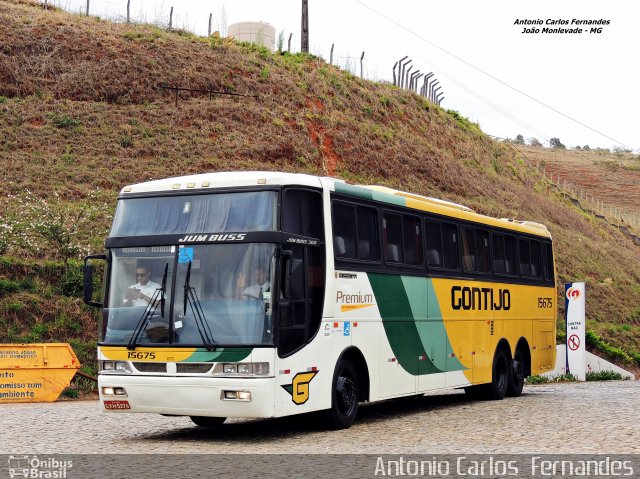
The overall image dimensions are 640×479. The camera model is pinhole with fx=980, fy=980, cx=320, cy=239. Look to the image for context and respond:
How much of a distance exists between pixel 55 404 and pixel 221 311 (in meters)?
8.21

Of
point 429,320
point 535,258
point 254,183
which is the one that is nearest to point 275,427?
point 429,320

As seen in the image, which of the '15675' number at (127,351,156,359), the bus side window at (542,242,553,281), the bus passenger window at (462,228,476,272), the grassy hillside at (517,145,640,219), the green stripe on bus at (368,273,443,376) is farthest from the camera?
the grassy hillside at (517,145,640,219)

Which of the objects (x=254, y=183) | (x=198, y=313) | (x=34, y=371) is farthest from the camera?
(x=34, y=371)

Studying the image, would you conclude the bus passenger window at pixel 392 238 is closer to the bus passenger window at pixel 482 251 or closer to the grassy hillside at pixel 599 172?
the bus passenger window at pixel 482 251

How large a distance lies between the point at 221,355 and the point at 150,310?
1240 millimetres

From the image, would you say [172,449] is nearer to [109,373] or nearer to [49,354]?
[109,373]

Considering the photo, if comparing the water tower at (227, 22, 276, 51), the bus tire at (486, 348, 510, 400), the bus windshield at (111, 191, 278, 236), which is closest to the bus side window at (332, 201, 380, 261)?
the bus windshield at (111, 191, 278, 236)

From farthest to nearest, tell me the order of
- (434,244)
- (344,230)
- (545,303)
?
(545,303) < (434,244) < (344,230)

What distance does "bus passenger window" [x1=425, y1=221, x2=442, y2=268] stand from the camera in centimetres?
1709

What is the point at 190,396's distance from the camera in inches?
488

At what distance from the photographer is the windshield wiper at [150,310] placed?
12781mm

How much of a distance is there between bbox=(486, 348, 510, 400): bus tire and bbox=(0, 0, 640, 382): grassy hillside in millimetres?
13278

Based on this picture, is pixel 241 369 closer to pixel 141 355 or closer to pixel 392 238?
pixel 141 355

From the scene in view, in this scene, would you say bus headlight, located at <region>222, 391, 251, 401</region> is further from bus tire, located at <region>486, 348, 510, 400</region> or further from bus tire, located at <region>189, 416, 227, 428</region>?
bus tire, located at <region>486, 348, 510, 400</region>
